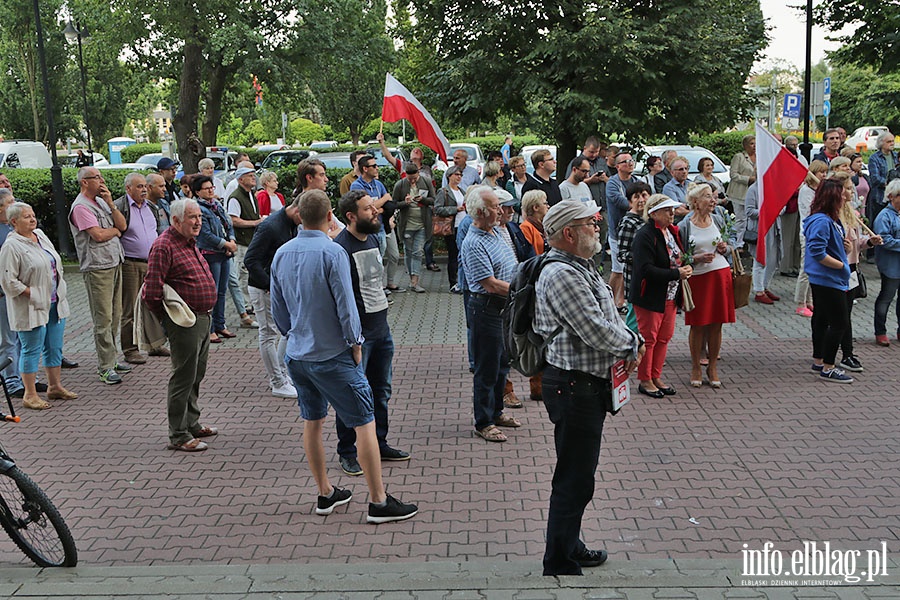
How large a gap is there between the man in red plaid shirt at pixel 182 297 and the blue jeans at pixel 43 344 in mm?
1918

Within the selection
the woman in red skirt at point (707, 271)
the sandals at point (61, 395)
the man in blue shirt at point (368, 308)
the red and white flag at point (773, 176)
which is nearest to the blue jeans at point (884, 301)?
the red and white flag at point (773, 176)

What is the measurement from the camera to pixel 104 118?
52969 millimetres

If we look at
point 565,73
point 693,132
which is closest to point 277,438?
point 565,73

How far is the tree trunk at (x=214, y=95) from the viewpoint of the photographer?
29.1 meters

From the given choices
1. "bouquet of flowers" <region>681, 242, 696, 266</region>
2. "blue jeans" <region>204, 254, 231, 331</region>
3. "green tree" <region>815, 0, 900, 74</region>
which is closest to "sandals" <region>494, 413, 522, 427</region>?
"bouquet of flowers" <region>681, 242, 696, 266</region>

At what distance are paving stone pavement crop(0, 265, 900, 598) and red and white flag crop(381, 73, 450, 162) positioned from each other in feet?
14.7

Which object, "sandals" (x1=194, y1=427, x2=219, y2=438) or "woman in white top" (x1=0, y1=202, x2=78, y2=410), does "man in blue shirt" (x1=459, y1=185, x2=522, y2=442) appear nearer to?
"sandals" (x1=194, y1=427, x2=219, y2=438)

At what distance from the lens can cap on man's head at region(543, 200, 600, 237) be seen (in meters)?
4.65

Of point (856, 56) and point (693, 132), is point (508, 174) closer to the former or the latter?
point (693, 132)

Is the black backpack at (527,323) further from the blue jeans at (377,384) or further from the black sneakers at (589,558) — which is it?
the blue jeans at (377,384)

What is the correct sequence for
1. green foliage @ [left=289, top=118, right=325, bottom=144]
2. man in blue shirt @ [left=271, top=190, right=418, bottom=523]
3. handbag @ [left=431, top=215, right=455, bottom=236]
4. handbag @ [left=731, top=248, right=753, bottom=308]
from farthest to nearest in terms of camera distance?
green foliage @ [left=289, top=118, right=325, bottom=144] → handbag @ [left=431, top=215, right=455, bottom=236] → handbag @ [left=731, top=248, right=753, bottom=308] → man in blue shirt @ [left=271, top=190, right=418, bottom=523]

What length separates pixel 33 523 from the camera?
16.5 feet

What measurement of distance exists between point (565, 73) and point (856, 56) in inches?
292

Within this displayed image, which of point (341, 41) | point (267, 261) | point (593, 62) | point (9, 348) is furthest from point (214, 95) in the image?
point (267, 261)
